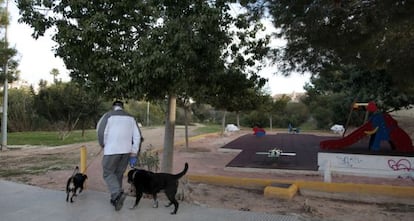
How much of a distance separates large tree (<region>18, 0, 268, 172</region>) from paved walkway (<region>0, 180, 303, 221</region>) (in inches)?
76.0

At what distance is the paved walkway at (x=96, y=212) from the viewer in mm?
5898

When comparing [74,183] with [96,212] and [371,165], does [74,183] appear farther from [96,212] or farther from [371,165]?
[371,165]

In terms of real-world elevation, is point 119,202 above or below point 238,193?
above

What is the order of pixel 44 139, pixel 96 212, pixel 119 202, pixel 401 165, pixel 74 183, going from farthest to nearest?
1. pixel 44 139
2. pixel 401 165
3. pixel 74 183
4. pixel 119 202
5. pixel 96 212

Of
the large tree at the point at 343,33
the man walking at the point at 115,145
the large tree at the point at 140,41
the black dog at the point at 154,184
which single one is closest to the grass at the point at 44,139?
the large tree at the point at 140,41

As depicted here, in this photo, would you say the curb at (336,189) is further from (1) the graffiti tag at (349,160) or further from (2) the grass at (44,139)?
(2) the grass at (44,139)

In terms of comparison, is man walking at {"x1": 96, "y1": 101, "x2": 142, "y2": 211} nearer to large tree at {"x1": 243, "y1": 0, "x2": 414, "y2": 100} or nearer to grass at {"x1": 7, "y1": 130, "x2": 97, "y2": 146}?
large tree at {"x1": 243, "y1": 0, "x2": 414, "y2": 100}

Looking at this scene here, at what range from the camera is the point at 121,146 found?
6316mm

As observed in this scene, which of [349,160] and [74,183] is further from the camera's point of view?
[349,160]

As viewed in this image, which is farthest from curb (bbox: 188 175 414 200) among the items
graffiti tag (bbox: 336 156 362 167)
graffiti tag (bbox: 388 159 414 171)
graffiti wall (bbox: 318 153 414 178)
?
graffiti tag (bbox: 336 156 362 167)

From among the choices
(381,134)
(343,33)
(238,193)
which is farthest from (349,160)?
(343,33)

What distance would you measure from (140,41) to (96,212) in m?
2.82

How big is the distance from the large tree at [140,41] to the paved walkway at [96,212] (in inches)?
76.0

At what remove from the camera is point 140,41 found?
7.10 meters
